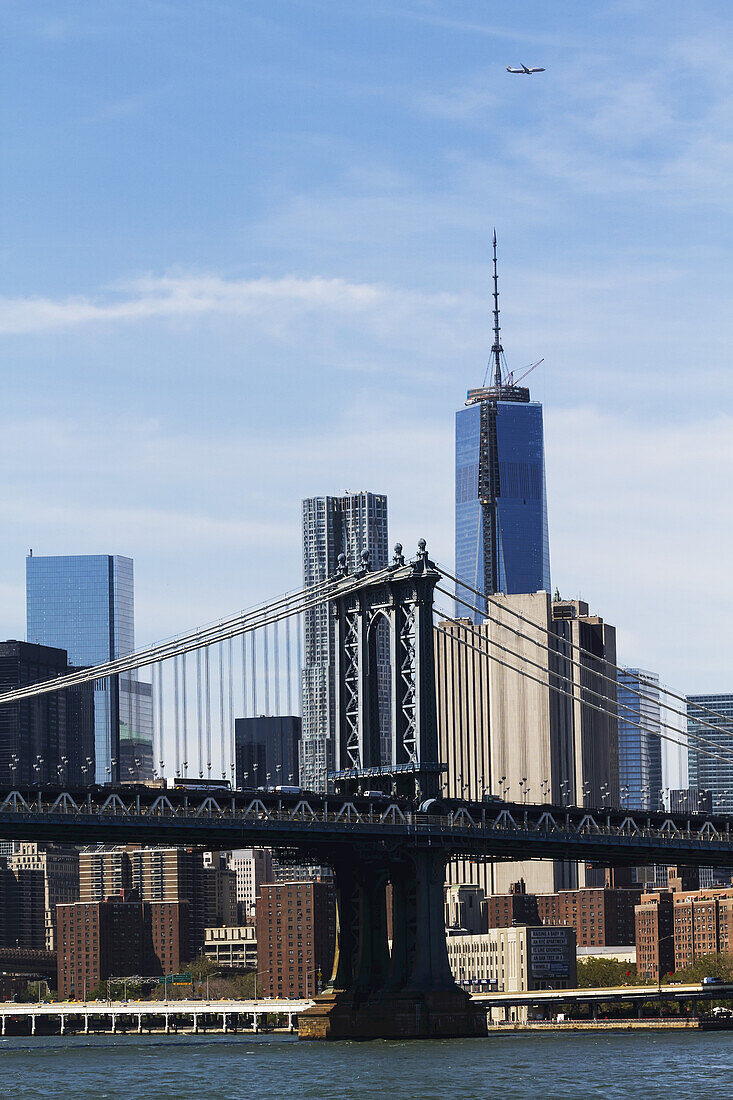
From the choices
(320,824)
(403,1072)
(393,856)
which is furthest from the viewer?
(393,856)

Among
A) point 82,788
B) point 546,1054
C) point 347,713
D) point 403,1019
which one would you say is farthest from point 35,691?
point 546,1054

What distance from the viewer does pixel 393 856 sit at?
401 ft

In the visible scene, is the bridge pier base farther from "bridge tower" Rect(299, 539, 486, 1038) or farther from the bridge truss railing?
the bridge truss railing

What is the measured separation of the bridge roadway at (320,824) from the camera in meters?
115

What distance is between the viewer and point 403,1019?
118 meters

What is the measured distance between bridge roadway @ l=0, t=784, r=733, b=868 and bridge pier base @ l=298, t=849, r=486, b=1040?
211 cm

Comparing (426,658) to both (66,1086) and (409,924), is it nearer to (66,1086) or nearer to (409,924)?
(409,924)

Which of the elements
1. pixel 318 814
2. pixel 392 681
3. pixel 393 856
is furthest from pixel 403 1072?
pixel 392 681

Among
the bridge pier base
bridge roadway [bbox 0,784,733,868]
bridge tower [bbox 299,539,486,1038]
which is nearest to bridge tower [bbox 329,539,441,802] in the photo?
bridge tower [bbox 299,539,486,1038]

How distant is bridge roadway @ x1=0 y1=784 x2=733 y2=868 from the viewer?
11525 cm

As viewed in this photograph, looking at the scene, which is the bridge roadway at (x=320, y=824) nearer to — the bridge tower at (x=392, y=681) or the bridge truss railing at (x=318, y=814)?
the bridge truss railing at (x=318, y=814)

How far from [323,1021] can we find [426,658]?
21.5 metres

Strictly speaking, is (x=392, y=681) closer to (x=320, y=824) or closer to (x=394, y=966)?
(x=320, y=824)

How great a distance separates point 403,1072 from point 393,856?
29.9m
